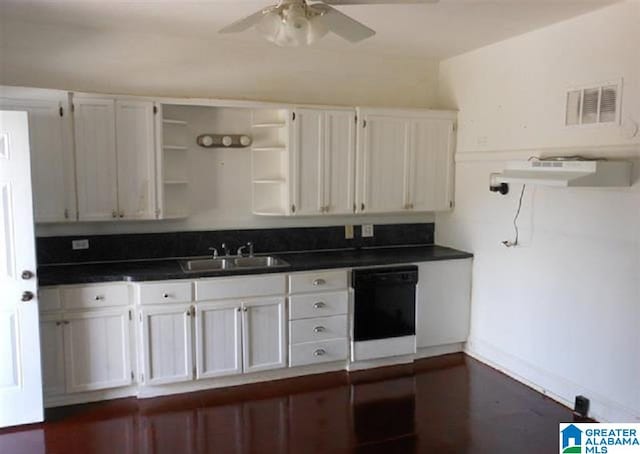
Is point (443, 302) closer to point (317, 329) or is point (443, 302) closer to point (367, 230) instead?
point (367, 230)

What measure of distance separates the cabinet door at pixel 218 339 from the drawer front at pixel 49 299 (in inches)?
35.1

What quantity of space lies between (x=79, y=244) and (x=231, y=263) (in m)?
1.14

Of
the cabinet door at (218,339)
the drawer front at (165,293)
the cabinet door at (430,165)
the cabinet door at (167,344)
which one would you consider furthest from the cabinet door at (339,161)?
the cabinet door at (167,344)

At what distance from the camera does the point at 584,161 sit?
298 cm

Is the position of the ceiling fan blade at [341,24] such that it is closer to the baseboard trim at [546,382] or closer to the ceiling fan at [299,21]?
the ceiling fan at [299,21]

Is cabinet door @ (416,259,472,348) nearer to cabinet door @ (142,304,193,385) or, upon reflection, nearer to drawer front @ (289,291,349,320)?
drawer front @ (289,291,349,320)

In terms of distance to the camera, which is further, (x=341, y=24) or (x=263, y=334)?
(x=263, y=334)

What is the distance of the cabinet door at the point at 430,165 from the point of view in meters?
4.47

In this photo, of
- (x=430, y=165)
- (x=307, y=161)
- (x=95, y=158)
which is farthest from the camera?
(x=430, y=165)

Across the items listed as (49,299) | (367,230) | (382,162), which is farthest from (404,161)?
(49,299)

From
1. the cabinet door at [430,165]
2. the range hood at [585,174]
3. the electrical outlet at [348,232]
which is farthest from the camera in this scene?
the electrical outlet at [348,232]

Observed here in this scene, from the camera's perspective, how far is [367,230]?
4723 mm

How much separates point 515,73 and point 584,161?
120 cm

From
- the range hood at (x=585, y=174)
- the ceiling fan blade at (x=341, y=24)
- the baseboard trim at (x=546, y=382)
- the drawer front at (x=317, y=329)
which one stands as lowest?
the baseboard trim at (x=546, y=382)
